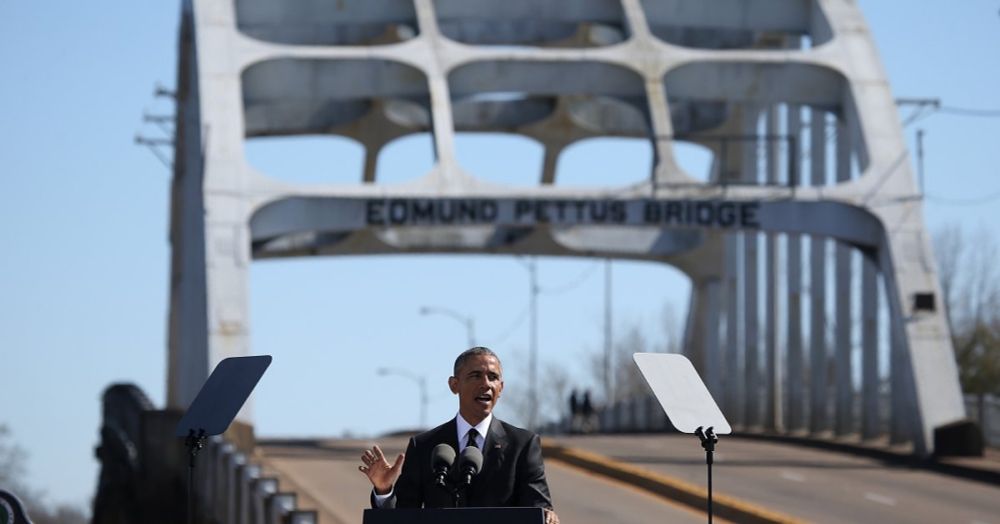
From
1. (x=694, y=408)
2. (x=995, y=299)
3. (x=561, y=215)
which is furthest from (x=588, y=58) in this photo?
(x=995, y=299)

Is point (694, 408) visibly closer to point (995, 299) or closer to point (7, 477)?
point (995, 299)

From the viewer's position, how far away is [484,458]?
8.41m

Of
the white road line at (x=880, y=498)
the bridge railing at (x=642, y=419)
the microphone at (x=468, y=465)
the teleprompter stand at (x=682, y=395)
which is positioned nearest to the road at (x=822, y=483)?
the white road line at (x=880, y=498)

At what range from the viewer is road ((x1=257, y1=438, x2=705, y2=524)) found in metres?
26.4

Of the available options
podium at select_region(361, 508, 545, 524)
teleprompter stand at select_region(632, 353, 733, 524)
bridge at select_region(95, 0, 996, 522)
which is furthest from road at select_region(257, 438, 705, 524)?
podium at select_region(361, 508, 545, 524)

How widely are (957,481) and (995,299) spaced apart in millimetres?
56396

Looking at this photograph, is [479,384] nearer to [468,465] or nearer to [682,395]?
[468,465]

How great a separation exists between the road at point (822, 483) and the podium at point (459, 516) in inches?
719

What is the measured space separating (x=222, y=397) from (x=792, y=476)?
2481 centimetres

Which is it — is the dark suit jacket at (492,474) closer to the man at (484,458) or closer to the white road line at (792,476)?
the man at (484,458)

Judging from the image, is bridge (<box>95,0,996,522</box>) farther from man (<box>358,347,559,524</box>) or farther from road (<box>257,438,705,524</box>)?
man (<box>358,347,559,524</box>)

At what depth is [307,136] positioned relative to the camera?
193 feet

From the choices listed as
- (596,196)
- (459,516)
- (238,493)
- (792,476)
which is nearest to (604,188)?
(596,196)

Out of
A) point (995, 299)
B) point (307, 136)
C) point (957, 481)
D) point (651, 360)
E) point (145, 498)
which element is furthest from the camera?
point (995, 299)
